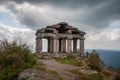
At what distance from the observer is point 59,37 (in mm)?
44469

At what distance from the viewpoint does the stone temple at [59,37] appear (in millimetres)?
43094

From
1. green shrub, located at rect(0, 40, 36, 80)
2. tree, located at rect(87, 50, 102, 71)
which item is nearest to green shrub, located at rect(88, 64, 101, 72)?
tree, located at rect(87, 50, 102, 71)

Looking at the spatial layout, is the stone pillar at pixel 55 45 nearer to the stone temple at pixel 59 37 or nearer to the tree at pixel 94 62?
the stone temple at pixel 59 37

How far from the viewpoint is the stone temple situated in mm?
43094

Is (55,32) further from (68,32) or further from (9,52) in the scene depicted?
(9,52)

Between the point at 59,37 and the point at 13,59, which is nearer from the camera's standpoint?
the point at 13,59

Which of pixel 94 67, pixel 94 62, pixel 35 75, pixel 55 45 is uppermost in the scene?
pixel 55 45

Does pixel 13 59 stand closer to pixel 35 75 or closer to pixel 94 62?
pixel 35 75

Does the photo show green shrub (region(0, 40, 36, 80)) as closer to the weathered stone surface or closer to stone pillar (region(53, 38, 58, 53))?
the weathered stone surface

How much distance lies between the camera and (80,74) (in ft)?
97.0

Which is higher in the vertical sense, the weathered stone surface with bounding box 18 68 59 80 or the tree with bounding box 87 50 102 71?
the tree with bounding box 87 50 102 71

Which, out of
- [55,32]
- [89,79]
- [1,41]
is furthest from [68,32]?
[89,79]

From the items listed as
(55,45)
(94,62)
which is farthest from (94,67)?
(55,45)

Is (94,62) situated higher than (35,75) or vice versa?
(94,62)
